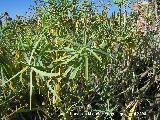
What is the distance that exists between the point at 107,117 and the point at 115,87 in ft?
0.60

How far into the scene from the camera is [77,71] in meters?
2.15

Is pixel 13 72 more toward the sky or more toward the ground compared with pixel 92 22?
more toward the ground

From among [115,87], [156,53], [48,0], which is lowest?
[115,87]

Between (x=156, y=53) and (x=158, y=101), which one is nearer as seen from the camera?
(x=158, y=101)

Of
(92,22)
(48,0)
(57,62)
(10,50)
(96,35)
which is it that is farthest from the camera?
(48,0)

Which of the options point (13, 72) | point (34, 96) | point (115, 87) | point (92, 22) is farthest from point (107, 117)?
point (92, 22)

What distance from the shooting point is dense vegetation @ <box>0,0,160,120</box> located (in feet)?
6.91

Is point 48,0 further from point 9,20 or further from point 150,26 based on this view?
point 150,26

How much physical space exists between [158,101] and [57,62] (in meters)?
0.67

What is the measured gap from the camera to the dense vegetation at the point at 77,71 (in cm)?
211

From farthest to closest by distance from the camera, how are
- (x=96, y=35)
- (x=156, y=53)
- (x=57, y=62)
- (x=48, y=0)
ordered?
(x=48, y=0) < (x=96, y=35) < (x=156, y=53) < (x=57, y=62)

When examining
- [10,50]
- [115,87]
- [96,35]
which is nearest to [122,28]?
[96,35]

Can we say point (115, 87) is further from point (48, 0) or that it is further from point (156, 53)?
point (48, 0)

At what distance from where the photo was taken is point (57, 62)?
7.23 ft
